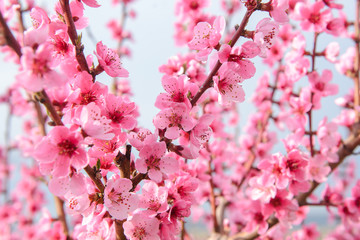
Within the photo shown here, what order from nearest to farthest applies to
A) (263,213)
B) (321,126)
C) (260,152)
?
(263,213)
(321,126)
(260,152)

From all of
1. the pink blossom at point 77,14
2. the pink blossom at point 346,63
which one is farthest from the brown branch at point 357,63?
the pink blossom at point 77,14

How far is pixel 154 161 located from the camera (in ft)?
3.92

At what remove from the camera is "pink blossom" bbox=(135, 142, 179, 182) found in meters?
1.16

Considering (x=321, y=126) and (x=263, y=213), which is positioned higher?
(x=321, y=126)

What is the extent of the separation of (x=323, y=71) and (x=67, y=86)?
6.44 feet

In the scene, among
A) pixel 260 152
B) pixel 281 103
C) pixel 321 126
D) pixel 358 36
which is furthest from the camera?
pixel 260 152

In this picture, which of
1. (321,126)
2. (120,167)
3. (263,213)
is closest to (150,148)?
(120,167)

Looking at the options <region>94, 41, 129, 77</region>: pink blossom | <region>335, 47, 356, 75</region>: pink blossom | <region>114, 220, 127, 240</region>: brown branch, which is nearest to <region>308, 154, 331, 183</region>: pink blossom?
<region>335, 47, 356, 75</region>: pink blossom

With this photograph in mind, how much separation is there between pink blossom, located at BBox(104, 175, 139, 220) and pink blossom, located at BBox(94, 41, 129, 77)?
456 millimetres

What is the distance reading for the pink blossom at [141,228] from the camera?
1159 millimetres

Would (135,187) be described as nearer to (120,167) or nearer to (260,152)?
(120,167)

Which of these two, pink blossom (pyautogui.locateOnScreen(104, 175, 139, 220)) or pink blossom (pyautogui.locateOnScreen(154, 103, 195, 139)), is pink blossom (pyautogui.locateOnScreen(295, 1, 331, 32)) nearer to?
pink blossom (pyautogui.locateOnScreen(154, 103, 195, 139))

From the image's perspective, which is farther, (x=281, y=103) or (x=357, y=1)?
(x=281, y=103)

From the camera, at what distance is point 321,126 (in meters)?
2.13
